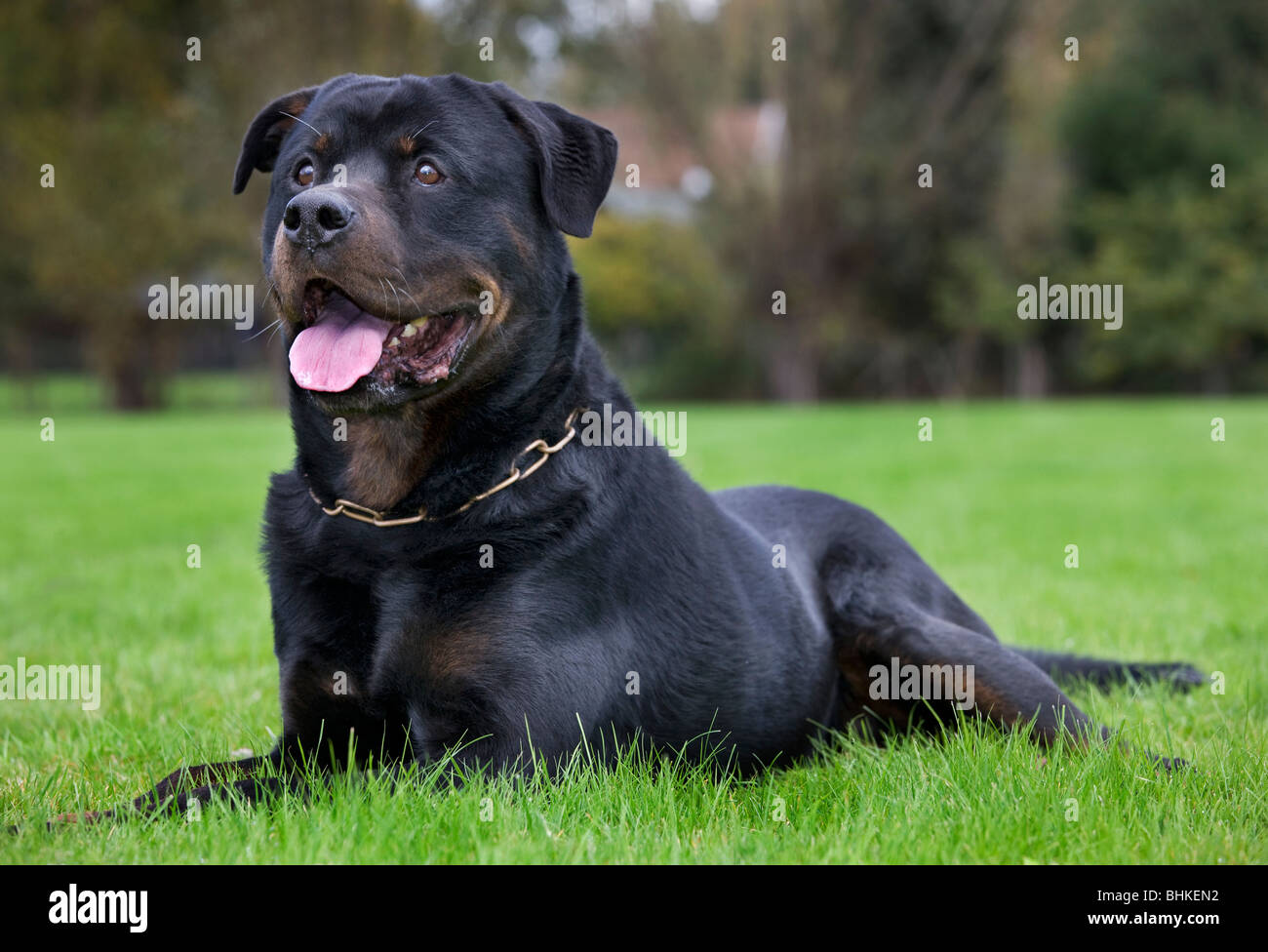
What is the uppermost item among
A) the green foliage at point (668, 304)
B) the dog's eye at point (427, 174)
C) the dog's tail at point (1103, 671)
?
the green foliage at point (668, 304)

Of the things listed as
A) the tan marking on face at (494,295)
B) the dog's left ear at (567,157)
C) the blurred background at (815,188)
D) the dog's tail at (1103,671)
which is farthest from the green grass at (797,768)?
the blurred background at (815,188)

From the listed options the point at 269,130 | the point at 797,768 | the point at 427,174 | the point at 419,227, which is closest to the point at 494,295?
the point at 419,227

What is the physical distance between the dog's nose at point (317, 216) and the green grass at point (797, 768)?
130cm

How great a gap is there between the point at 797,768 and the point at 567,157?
1846 millimetres

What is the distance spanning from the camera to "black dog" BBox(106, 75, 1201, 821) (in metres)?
2.94

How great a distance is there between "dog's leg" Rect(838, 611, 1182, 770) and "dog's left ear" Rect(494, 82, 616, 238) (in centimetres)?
154

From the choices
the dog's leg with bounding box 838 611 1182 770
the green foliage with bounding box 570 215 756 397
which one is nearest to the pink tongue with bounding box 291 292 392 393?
the dog's leg with bounding box 838 611 1182 770

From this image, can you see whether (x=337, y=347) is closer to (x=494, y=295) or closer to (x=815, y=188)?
(x=494, y=295)

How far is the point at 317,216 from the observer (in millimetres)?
2955

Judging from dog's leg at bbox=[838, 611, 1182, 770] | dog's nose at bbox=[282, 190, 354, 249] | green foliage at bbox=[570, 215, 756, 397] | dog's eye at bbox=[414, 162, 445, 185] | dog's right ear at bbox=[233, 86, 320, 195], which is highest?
green foliage at bbox=[570, 215, 756, 397]

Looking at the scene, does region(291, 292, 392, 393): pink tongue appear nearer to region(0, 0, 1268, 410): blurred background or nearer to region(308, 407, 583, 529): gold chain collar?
region(308, 407, 583, 529): gold chain collar

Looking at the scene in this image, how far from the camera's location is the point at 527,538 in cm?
301

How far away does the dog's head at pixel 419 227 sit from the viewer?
3021 mm

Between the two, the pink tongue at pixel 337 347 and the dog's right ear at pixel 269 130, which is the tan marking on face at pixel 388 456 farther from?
the dog's right ear at pixel 269 130
